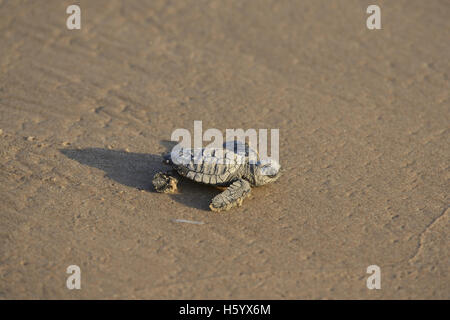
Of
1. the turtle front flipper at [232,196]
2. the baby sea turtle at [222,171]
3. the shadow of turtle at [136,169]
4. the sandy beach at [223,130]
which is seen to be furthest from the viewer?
the shadow of turtle at [136,169]

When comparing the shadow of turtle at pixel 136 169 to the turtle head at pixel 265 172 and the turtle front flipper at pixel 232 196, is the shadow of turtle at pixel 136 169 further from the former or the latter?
the turtle head at pixel 265 172

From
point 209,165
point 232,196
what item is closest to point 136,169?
point 209,165

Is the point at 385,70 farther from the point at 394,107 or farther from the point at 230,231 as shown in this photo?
the point at 230,231

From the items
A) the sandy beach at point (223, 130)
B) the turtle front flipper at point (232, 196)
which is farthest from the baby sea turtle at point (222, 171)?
the sandy beach at point (223, 130)

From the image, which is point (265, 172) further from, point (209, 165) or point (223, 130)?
point (223, 130)

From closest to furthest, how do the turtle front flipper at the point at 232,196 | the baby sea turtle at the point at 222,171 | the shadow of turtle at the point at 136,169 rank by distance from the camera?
the turtle front flipper at the point at 232,196
the baby sea turtle at the point at 222,171
the shadow of turtle at the point at 136,169

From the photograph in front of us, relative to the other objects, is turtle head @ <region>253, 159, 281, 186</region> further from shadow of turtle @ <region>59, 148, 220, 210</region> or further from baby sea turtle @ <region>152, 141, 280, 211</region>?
shadow of turtle @ <region>59, 148, 220, 210</region>

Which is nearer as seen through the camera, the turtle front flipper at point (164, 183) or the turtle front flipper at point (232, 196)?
the turtle front flipper at point (232, 196)
